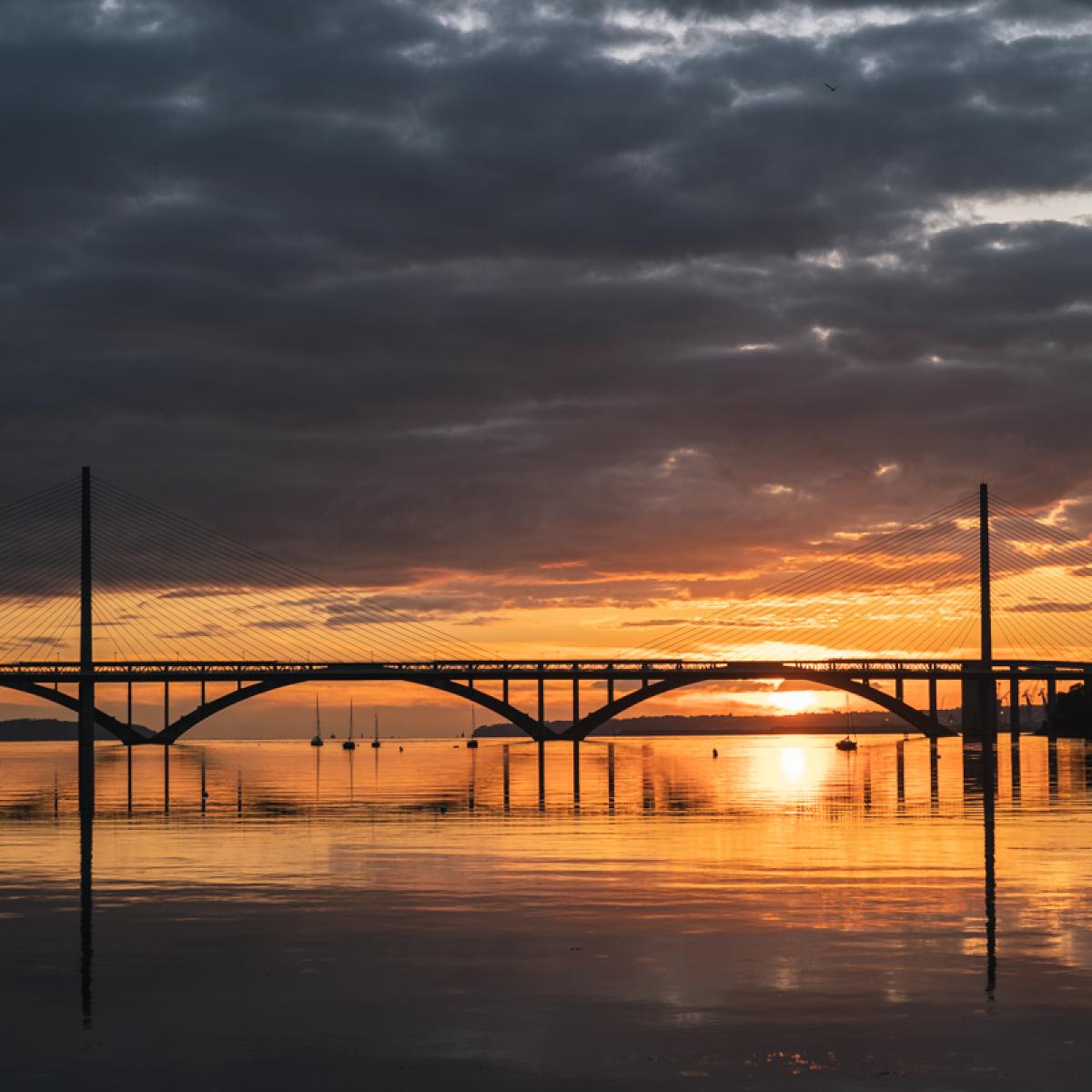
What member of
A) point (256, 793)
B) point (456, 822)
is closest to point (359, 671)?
point (256, 793)

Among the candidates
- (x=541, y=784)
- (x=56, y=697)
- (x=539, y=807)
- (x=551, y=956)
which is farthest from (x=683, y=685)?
(x=551, y=956)

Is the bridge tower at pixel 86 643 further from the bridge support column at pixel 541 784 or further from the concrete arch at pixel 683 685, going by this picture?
the concrete arch at pixel 683 685

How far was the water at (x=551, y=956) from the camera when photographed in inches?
700

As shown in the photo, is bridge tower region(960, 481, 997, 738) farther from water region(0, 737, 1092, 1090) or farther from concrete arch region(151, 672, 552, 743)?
water region(0, 737, 1092, 1090)

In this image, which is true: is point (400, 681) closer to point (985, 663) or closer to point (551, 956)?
point (985, 663)

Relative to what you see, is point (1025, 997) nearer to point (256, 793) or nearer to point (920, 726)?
point (256, 793)

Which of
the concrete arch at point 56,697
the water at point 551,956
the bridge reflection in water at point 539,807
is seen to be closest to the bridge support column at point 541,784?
the bridge reflection in water at point 539,807

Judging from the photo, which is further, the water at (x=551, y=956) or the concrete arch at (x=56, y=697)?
the concrete arch at (x=56, y=697)

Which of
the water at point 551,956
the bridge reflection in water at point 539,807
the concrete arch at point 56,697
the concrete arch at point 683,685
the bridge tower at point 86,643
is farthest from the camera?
the concrete arch at point 683,685

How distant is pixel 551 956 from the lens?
24953mm

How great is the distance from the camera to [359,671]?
545ft

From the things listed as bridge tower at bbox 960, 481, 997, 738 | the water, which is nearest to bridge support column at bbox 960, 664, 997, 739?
bridge tower at bbox 960, 481, 997, 738

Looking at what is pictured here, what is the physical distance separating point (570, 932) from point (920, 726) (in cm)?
17329

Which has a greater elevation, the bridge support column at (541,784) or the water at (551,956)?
the water at (551,956)
